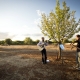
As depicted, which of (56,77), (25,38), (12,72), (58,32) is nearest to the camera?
(56,77)

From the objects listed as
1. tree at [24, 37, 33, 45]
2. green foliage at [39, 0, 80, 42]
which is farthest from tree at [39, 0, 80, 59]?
tree at [24, 37, 33, 45]

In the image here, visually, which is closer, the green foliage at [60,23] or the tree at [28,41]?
the green foliage at [60,23]

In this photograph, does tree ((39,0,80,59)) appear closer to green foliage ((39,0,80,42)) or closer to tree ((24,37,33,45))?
green foliage ((39,0,80,42))

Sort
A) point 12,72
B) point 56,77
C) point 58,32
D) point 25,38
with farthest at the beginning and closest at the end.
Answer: point 25,38
point 58,32
point 12,72
point 56,77

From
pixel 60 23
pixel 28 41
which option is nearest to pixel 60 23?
pixel 60 23

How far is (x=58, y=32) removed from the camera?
11195mm

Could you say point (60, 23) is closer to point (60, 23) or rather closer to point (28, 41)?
point (60, 23)

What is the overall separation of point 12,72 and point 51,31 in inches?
221

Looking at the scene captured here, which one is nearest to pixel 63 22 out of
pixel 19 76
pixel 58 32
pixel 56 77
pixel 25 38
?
pixel 58 32

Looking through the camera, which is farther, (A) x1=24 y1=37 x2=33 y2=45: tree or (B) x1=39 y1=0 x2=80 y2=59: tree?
(A) x1=24 y1=37 x2=33 y2=45: tree

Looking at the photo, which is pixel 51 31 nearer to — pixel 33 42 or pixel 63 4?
pixel 63 4

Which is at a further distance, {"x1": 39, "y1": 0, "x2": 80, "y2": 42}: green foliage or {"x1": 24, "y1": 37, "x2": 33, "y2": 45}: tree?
{"x1": 24, "y1": 37, "x2": 33, "y2": 45}: tree

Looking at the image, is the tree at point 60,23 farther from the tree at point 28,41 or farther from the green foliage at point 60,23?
the tree at point 28,41

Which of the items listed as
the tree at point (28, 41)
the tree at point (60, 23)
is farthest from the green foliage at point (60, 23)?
the tree at point (28, 41)
